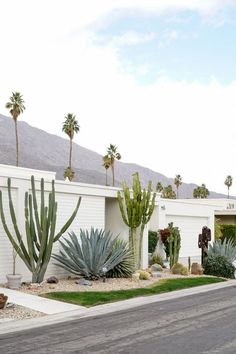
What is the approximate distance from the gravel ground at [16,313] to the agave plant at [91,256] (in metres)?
5.75

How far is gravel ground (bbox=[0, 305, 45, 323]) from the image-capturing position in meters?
13.0

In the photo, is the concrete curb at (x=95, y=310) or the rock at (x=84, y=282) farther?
the rock at (x=84, y=282)

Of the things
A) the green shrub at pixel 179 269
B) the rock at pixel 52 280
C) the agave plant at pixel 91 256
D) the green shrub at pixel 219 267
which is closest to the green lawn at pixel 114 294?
the agave plant at pixel 91 256

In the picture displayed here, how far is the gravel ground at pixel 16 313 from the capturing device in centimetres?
1298

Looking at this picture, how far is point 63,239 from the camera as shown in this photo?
20.7 m

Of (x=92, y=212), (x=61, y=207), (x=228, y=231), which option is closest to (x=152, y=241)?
(x=92, y=212)

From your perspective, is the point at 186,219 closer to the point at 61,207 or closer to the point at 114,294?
the point at 61,207

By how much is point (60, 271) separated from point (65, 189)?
2969 millimetres

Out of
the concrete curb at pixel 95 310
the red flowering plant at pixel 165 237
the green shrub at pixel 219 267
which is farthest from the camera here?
the red flowering plant at pixel 165 237

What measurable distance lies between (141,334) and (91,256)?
867 cm

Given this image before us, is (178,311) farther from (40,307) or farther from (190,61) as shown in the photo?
(190,61)

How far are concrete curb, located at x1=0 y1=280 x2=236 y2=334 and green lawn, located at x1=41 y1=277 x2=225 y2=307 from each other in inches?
11.9

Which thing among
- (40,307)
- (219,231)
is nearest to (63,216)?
(40,307)

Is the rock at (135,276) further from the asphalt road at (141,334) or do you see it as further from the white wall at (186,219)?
the white wall at (186,219)
